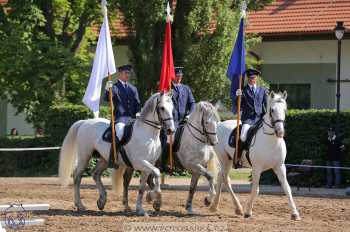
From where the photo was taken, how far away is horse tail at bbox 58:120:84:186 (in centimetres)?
1630

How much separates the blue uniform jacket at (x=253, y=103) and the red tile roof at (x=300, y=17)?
15576 mm

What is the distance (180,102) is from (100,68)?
66.1 inches

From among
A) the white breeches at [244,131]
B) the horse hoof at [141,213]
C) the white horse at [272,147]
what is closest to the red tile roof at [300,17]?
the white breeches at [244,131]

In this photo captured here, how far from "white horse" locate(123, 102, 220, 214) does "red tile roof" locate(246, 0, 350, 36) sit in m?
16.6

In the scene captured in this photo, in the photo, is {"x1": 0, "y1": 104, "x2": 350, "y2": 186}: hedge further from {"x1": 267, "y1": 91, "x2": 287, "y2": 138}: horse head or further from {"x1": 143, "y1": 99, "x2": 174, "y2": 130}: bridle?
{"x1": 143, "y1": 99, "x2": 174, "y2": 130}: bridle

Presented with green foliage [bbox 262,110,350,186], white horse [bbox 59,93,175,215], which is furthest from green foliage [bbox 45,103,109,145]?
white horse [bbox 59,93,175,215]

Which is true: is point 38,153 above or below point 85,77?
below

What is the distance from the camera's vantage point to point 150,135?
14984 millimetres

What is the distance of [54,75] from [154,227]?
721 inches

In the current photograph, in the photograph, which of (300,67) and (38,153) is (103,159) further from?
(300,67)

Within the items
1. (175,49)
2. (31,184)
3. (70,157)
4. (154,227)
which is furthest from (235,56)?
(175,49)

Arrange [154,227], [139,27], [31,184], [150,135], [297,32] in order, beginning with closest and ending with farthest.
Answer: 1. [154,227]
2. [150,135]
3. [31,184]
4. [139,27]
5. [297,32]

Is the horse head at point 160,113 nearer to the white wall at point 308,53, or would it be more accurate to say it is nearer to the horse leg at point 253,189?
the horse leg at point 253,189

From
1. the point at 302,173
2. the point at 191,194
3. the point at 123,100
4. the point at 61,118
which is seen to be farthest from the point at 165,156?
the point at 61,118
